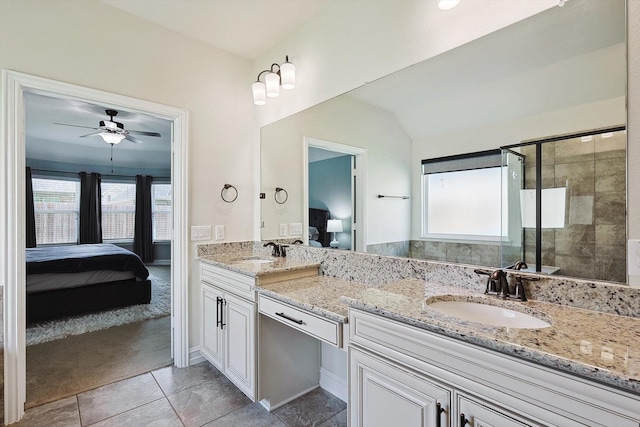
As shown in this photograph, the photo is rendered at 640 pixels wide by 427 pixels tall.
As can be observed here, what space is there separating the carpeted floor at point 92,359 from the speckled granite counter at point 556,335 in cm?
226

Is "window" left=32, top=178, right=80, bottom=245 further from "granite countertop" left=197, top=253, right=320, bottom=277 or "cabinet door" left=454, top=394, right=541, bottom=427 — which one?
"cabinet door" left=454, top=394, right=541, bottom=427

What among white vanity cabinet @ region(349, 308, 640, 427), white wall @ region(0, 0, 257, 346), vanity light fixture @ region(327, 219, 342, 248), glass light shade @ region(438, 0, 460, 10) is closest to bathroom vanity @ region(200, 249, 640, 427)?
white vanity cabinet @ region(349, 308, 640, 427)

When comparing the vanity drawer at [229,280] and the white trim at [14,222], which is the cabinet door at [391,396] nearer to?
the vanity drawer at [229,280]

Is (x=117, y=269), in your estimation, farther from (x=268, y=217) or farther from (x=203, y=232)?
(x=268, y=217)

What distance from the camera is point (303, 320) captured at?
1.56 m

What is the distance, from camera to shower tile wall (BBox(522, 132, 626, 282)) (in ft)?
3.70

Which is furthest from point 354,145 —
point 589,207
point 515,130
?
point 589,207

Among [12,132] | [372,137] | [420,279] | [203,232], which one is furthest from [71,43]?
[420,279]

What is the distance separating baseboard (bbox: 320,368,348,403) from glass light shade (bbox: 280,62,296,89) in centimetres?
216

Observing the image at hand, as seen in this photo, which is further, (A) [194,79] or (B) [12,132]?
(A) [194,79]

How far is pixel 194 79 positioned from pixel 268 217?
1.34 m

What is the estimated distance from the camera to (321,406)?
2.02 m

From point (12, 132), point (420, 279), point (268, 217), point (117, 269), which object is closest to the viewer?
point (420, 279)

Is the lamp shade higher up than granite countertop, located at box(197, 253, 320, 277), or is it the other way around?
the lamp shade
